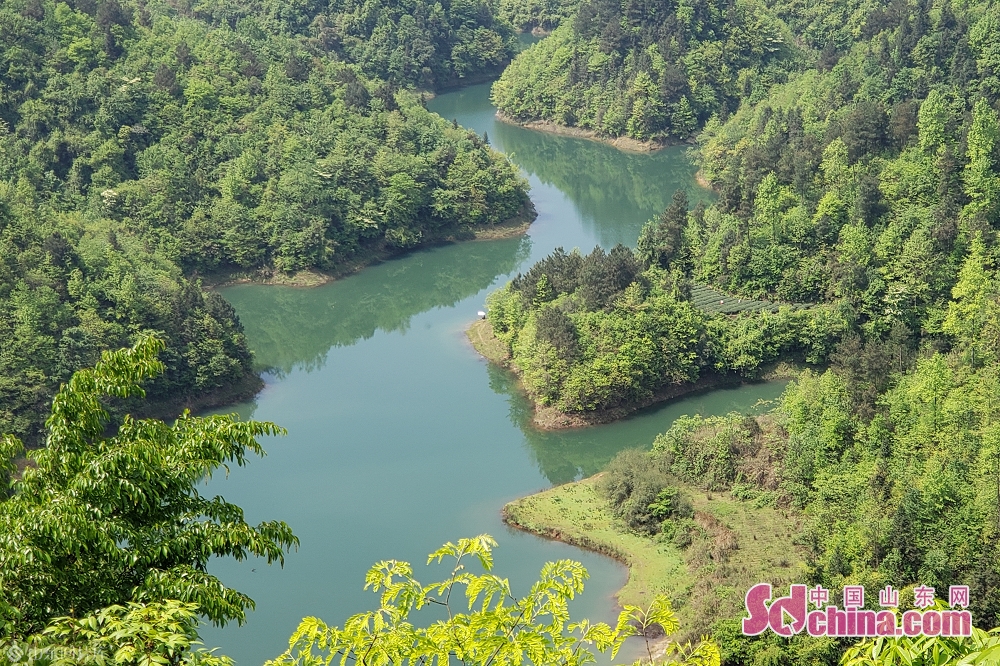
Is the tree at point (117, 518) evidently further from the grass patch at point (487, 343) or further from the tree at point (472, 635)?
the grass patch at point (487, 343)

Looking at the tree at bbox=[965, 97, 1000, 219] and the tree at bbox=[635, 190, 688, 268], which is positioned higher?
the tree at bbox=[965, 97, 1000, 219]

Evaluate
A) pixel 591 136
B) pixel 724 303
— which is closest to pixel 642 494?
pixel 724 303

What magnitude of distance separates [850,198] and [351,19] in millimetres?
44227

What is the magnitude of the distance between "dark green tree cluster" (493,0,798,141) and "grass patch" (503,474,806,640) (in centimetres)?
3698

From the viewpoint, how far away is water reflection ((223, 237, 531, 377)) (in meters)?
41.8

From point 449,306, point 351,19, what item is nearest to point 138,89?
point 449,306

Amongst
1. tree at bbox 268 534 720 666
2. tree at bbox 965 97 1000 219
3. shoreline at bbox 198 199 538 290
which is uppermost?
tree at bbox 268 534 720 666

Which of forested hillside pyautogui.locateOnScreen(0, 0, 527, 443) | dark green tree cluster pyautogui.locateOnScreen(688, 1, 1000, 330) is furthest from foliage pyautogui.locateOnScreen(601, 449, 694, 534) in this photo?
forested hillside pyautogui.locateOnScreen(0, 0, 527, 443)

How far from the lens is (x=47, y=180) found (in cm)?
4525

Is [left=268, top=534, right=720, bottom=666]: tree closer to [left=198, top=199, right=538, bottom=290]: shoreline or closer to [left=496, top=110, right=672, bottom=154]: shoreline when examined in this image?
[left=198, top=199, right=538, bottom=290]: shoreline

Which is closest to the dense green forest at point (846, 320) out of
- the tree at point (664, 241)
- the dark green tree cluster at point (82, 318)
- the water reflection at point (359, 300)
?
the tree at point (664, 241)

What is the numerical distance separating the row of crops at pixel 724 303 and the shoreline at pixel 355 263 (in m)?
13.8

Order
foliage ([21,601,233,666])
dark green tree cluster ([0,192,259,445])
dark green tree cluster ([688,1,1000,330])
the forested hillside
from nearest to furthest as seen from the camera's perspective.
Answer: foliage ([21,601,233,666]) → dark green tree cluster ([0,192,259,445]) → dark green tree cluster ([688,1,1000,330]) → the forested hillside

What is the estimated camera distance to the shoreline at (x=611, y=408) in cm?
3409
